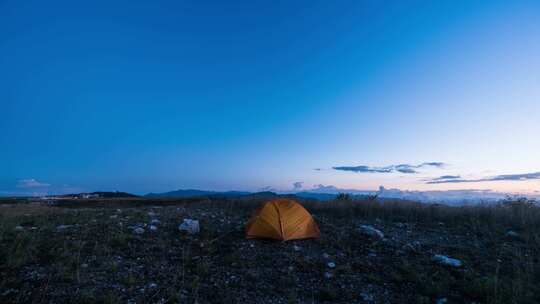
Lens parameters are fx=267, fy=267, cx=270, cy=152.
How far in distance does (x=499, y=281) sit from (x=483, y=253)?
2.12m

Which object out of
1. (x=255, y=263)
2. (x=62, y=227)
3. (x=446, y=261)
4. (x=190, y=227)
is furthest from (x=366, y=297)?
(x=62, y=227)

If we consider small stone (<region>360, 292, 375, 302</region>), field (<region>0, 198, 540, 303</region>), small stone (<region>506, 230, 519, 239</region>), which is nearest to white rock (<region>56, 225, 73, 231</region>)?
field (<region>0, 198, 540, 303</region>)

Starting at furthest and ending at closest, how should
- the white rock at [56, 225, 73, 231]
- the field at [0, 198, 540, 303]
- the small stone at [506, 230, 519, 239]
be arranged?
the small stone at [506, 230, 519, 239] < the white rock at [56, 225, 73, 231] < the field at [0, 198, 540, 303]

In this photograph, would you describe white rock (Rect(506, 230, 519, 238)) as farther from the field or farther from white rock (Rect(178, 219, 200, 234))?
white rock (Rect(178, 219, 200, 234))

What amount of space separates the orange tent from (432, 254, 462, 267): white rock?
3162 millimetres

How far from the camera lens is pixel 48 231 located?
7871 millimetres

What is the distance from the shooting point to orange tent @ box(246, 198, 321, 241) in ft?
26.3

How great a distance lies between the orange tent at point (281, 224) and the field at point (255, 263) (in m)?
0.26

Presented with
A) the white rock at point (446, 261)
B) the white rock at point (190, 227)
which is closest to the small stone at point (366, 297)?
the white rock at point (446, 261)

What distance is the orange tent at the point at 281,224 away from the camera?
26.3ft

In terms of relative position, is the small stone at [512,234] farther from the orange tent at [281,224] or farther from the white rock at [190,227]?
the white rock at [190,227]

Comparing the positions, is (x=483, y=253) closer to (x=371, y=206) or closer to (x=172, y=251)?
(x=371, y=206)

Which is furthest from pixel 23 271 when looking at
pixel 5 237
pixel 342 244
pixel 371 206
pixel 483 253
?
pixel 371 206

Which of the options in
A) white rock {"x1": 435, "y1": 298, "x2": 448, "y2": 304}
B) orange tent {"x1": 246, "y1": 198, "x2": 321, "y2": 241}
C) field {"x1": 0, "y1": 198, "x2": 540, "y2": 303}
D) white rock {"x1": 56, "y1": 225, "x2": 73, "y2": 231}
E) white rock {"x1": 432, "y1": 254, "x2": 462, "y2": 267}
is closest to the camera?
white rock {"x1": 435, "y1": 298, "x2": 448, "y2": 304}
